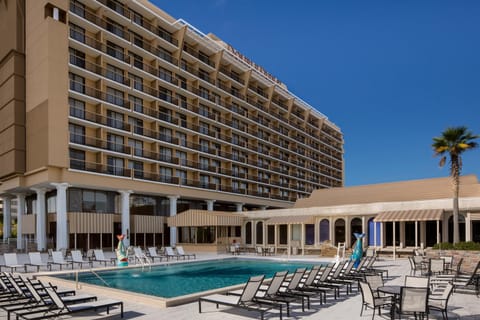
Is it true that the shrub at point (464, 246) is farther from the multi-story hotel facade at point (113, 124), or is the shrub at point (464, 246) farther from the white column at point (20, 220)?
the white column at point (20, 220)

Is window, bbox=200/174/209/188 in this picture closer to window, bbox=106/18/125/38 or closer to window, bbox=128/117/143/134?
window, bbox=128/117/143/134

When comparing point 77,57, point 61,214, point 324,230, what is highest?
point 77,57

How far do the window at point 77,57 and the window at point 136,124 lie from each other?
665cm

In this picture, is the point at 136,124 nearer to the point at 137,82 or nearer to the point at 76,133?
the point at 137,82

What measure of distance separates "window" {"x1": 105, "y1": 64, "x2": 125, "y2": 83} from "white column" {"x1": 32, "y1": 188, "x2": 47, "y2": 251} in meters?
11.3

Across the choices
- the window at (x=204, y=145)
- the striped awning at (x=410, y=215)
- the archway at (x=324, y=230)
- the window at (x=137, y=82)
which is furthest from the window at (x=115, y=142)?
the striped awning at (x=410, y=215)

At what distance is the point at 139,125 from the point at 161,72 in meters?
6.35

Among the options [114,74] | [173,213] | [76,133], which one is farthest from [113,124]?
[173,213]

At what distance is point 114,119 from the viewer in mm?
37844

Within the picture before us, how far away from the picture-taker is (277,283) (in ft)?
34.7

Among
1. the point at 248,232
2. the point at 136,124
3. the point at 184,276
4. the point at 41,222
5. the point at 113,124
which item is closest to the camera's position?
the point at 184,276

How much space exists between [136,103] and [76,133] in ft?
24.2

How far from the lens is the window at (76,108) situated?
34.5 meters

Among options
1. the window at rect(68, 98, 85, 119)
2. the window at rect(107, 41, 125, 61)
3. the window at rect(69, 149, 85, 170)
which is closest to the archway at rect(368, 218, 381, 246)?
the window at rect(69, 149, 85, 170)
